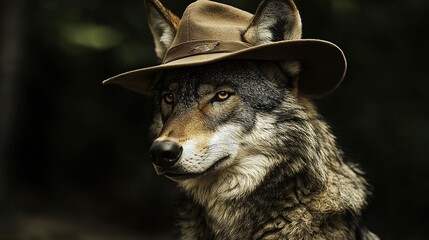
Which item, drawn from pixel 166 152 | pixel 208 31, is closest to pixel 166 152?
pixel 166 152

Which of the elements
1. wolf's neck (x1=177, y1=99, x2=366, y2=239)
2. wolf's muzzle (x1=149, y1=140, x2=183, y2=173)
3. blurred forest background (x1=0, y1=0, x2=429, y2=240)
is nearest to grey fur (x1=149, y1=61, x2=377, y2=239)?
wolf's neck (x1=177, y1=99, x2=366, y2=239)

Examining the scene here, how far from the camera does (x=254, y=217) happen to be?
433 cm

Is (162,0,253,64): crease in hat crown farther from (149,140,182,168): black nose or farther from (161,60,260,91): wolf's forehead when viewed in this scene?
(149,140,182,168): black nose

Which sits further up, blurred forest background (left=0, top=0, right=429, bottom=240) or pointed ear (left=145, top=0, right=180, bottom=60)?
pointed ear (left=145, top=0, right=180, bottom=60)

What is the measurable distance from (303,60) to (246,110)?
47cm

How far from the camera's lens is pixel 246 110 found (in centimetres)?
426

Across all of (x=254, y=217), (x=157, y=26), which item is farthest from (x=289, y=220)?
(x=157, y=26)

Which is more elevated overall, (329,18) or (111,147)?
(329,18)

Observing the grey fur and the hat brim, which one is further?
the grey fur

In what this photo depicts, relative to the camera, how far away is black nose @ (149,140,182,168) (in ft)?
12.9

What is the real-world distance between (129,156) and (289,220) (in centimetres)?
871

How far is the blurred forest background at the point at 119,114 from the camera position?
10.2 meters

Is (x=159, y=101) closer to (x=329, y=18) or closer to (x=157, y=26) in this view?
(x=157, y=26)

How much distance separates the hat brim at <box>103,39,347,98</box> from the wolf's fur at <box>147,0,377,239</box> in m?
0.11
